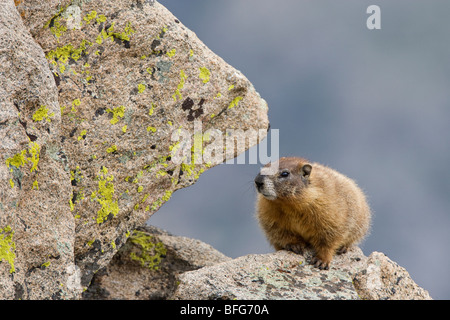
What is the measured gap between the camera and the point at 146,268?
422 inches

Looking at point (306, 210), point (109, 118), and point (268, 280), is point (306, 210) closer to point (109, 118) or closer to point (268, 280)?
point (268, 280)

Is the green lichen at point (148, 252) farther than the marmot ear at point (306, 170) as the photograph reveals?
Yes

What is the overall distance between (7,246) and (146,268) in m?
4.36

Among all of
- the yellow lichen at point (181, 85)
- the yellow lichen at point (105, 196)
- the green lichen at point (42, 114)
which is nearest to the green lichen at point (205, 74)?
the yellow lichen at point (181, 85)

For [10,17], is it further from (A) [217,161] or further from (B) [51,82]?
(A) [217,161]

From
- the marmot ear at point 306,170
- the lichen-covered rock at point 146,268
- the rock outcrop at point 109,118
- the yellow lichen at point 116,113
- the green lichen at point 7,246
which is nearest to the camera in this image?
the green lichen at point 7,246

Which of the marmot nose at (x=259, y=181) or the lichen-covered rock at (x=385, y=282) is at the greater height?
the marmot nose at (x=259, y=181)

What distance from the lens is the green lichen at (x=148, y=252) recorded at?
10703 mm

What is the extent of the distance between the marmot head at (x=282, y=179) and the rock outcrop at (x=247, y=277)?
0.95 metres

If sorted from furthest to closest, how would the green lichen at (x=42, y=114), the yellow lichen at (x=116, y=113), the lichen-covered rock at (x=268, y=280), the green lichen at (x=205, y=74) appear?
the green lichen at (x=205, y=74) → the yellow lichen at (x=116, y=113) → the lichen-covered rock at (x=268, y=280) → the green lichen at (x=42, y=114)

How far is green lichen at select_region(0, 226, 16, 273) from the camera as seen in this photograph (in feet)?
21.3

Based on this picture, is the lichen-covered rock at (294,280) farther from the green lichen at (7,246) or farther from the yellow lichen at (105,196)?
the green lichen at (7,246)

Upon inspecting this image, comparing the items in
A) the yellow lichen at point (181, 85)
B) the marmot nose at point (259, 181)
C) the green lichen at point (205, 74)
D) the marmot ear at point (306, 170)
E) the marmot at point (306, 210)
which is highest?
the green lichen at point (205, 74)
